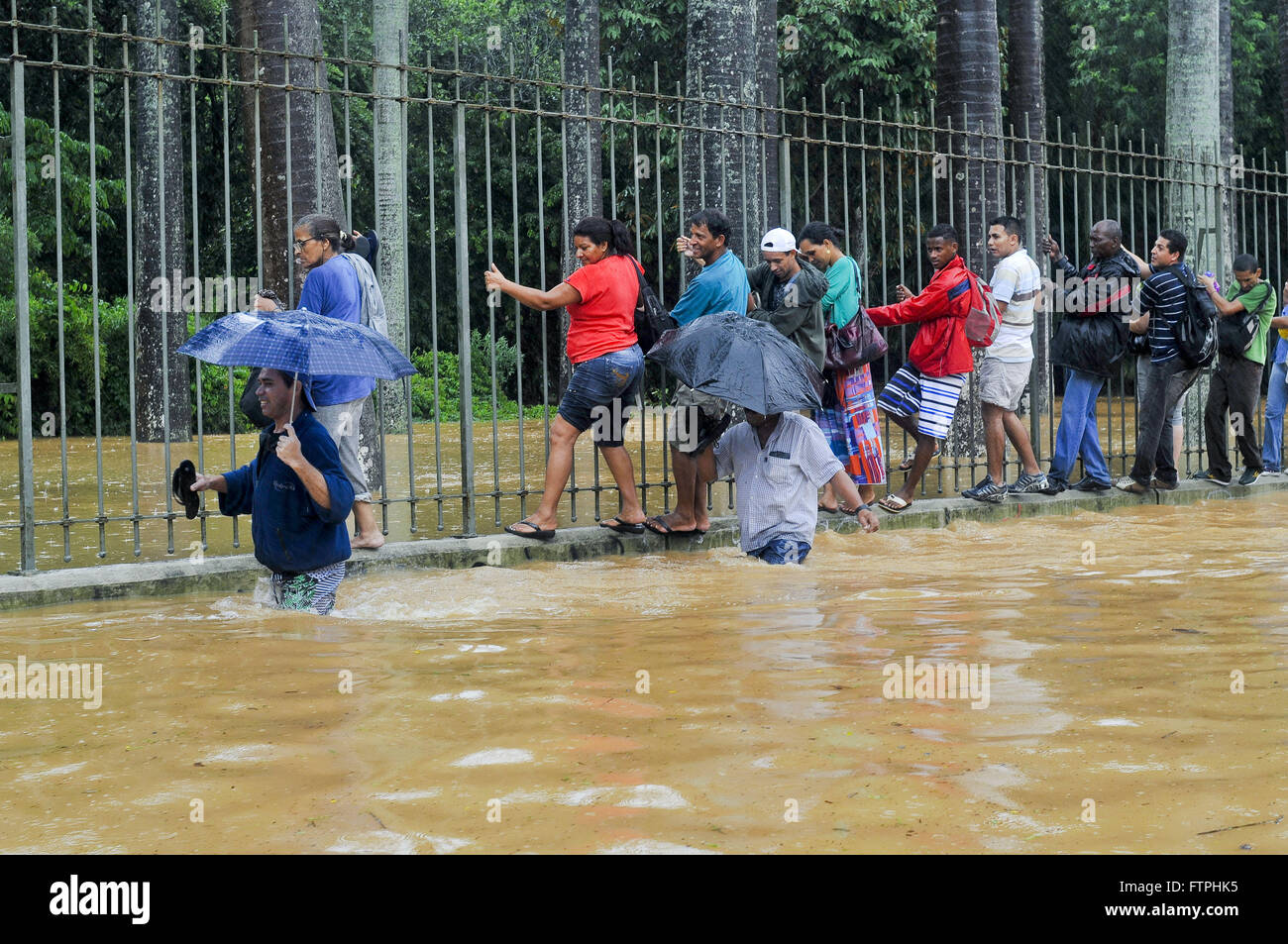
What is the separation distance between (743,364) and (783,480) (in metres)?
0.75

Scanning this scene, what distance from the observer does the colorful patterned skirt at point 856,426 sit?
386 inches

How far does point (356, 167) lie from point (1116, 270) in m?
22.9

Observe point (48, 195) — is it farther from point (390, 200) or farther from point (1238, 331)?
point (1238, 331)

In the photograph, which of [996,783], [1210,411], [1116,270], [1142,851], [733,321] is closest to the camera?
[1142,851]

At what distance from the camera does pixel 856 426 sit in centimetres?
986

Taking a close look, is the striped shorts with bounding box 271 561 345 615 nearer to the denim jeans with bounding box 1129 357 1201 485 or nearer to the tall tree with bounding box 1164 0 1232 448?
the denim jeans with bounding box 1129 357 1201 485

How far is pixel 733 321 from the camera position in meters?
8.09

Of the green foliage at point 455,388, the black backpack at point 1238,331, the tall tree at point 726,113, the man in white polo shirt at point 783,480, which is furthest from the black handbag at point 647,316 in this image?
the green foliage at point 455,388

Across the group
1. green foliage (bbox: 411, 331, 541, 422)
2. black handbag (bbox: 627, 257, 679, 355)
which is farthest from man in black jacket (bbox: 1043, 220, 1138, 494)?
green foliage (bbox: 411, 331, 541, 422)

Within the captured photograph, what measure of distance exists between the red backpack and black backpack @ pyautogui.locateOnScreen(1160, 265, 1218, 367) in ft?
5.95

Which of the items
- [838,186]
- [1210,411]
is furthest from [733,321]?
[838,186]

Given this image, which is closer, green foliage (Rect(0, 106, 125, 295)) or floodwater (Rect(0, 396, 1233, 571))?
floodwater (Rect(0, 396, 1233, 571))

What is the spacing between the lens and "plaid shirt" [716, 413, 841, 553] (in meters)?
8.15

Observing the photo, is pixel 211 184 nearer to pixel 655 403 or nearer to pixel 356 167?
pixel 356 167
